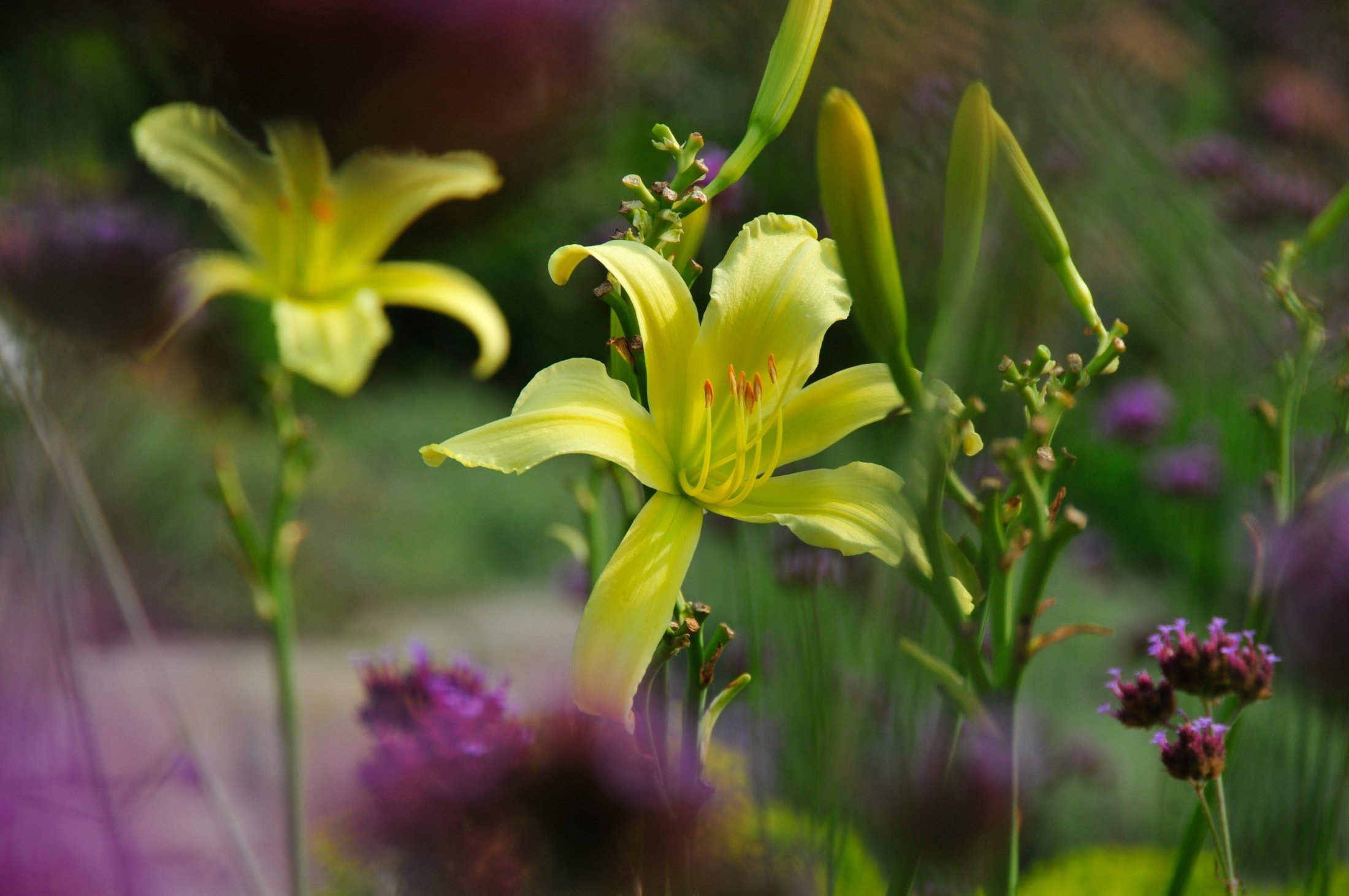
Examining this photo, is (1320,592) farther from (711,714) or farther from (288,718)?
(288,718)

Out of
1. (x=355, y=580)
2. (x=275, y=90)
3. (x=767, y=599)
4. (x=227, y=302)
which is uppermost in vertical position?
(x=227, y=302)

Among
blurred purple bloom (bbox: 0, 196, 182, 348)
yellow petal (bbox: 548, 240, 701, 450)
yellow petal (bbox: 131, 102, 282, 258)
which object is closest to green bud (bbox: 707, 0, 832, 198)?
yellow petal (bbox: 548, 240, 701, 450)

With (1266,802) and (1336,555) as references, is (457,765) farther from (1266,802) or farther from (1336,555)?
(1266,802)

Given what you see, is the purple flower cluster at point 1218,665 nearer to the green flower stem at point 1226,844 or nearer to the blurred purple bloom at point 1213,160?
the green flower stem at point 1226,844

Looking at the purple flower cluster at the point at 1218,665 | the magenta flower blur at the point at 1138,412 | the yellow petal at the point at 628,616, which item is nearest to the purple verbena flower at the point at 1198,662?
the purple flower cluster at the point at 1218,665

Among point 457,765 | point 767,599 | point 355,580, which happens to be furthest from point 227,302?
point 457,765

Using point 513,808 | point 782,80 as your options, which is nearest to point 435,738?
point 513,808
